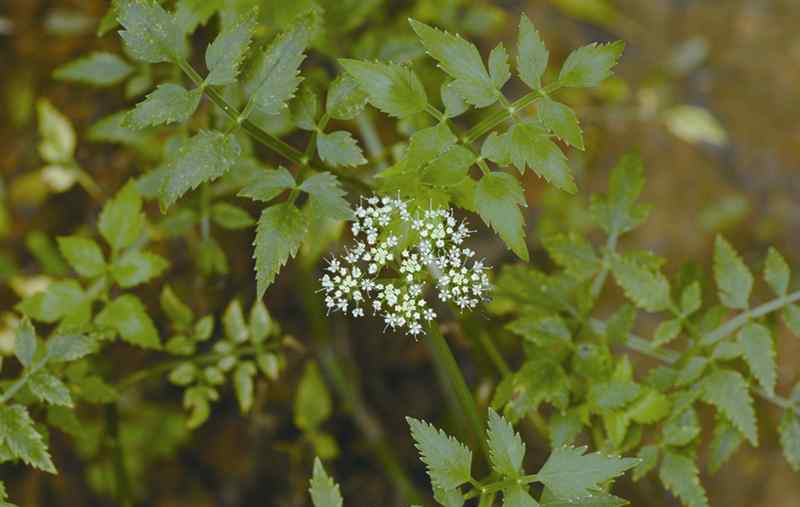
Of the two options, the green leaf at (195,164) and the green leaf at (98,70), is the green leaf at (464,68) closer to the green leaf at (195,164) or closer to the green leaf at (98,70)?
the green leaf at (195,164)

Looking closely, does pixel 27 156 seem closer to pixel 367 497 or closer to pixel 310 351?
pixel 310 351

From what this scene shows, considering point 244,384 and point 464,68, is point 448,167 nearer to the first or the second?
point 464,68

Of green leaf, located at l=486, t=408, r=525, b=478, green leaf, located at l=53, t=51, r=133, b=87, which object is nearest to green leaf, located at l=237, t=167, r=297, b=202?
green leaf, located at l=486, t=408, r=525, b=478

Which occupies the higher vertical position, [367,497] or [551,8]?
[551,8]

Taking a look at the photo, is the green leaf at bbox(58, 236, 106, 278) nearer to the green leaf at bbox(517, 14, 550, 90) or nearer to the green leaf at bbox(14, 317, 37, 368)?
the green leaf at bbox(14, 317, 37, 368)

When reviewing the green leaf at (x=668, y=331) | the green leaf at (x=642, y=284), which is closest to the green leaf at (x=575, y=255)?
the green leaf at (x=642, y=284)

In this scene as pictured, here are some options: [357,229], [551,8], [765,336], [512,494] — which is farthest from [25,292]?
[551,8]

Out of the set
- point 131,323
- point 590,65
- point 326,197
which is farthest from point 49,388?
point 590,65
